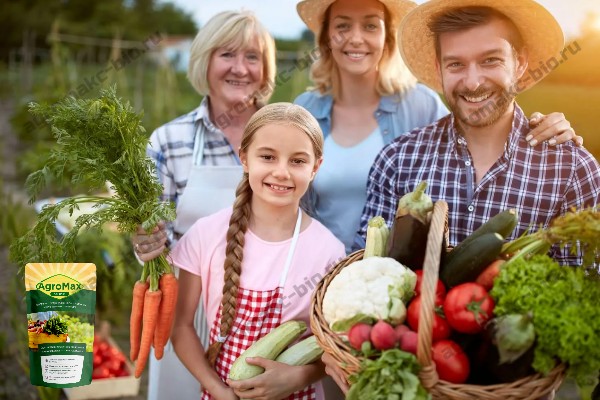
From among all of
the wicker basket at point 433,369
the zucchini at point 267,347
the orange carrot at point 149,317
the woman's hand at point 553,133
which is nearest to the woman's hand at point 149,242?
the orange carrot at point 149,317

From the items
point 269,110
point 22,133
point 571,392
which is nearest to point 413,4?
point 269,110

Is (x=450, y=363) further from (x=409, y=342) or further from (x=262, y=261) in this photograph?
(x=262, y=261)

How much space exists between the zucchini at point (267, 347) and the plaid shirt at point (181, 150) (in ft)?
3.28

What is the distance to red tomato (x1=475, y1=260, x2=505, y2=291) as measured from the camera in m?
1.85

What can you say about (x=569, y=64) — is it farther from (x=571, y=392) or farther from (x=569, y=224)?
(x=569, y=224)

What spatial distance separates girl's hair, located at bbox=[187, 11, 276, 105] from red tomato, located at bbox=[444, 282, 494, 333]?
1859 millimetres

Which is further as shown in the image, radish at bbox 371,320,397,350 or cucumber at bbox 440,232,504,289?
cucumber at bbox 440,232,504,289

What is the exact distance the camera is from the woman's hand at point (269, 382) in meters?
2.21

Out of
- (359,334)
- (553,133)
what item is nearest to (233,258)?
(359,334)

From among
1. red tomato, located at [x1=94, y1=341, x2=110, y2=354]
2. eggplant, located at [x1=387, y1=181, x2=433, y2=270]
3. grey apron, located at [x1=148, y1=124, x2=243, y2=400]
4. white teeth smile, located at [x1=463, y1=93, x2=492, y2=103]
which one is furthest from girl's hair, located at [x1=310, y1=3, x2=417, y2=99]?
red tomato, located at [x1=94, y1=341, x2=110, y2=354]

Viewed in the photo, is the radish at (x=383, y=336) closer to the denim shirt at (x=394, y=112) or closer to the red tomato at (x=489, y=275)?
the red tomato at (x=489, y=275)

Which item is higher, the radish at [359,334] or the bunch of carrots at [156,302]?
the radish at [359,334]

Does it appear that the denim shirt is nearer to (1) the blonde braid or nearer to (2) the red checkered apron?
(1) the blonde braid

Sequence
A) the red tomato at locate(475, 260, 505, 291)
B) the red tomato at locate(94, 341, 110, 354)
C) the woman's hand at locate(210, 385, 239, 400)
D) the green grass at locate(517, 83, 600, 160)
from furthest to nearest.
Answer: the green grass at locate(517, 83, 600, 160), the red tomato at locate(94, 341, 110, 354), the woman's hand at locate(210, 385, 239, 400), the red tomato at locate(475, 260, 505, 291)
